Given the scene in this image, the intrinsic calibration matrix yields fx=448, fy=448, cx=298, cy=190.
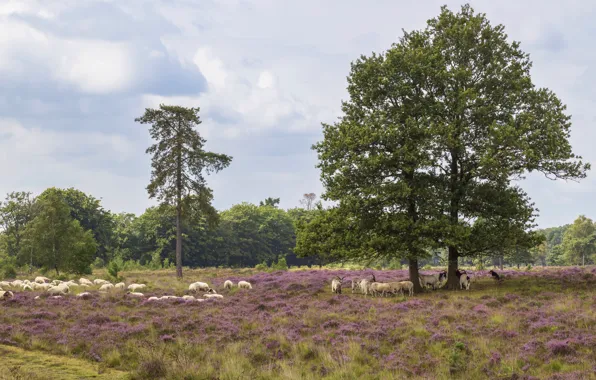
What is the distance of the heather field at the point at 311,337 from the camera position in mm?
12906

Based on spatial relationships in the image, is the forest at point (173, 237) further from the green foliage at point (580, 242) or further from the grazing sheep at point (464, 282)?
the grazing sheep at point (464, 282)

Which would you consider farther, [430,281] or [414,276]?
[430,281]

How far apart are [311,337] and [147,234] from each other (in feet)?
301

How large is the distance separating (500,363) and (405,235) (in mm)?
13822

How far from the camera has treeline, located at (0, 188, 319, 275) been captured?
195ft

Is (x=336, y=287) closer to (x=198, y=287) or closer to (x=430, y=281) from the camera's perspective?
(x=430, y=281)

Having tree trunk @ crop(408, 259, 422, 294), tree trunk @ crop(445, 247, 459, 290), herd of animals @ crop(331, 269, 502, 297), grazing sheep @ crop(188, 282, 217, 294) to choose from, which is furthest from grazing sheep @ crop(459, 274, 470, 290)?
grazing sheep @ crop(188, 282, 217, 294)

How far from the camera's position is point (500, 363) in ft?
42.4

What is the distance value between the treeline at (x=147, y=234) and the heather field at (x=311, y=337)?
91.7ft

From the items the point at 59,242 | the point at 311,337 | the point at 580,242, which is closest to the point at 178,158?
the point at 59,242

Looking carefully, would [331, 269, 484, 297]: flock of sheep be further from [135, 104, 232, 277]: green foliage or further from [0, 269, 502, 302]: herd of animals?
[135, 104, 232, 277]: green foliage

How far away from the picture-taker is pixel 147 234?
333 ft

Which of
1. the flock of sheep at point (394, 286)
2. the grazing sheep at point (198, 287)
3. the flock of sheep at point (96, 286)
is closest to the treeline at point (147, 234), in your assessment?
the flock of sheep at point (96, 286)

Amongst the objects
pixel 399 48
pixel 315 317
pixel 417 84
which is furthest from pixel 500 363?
pixel 399 48
